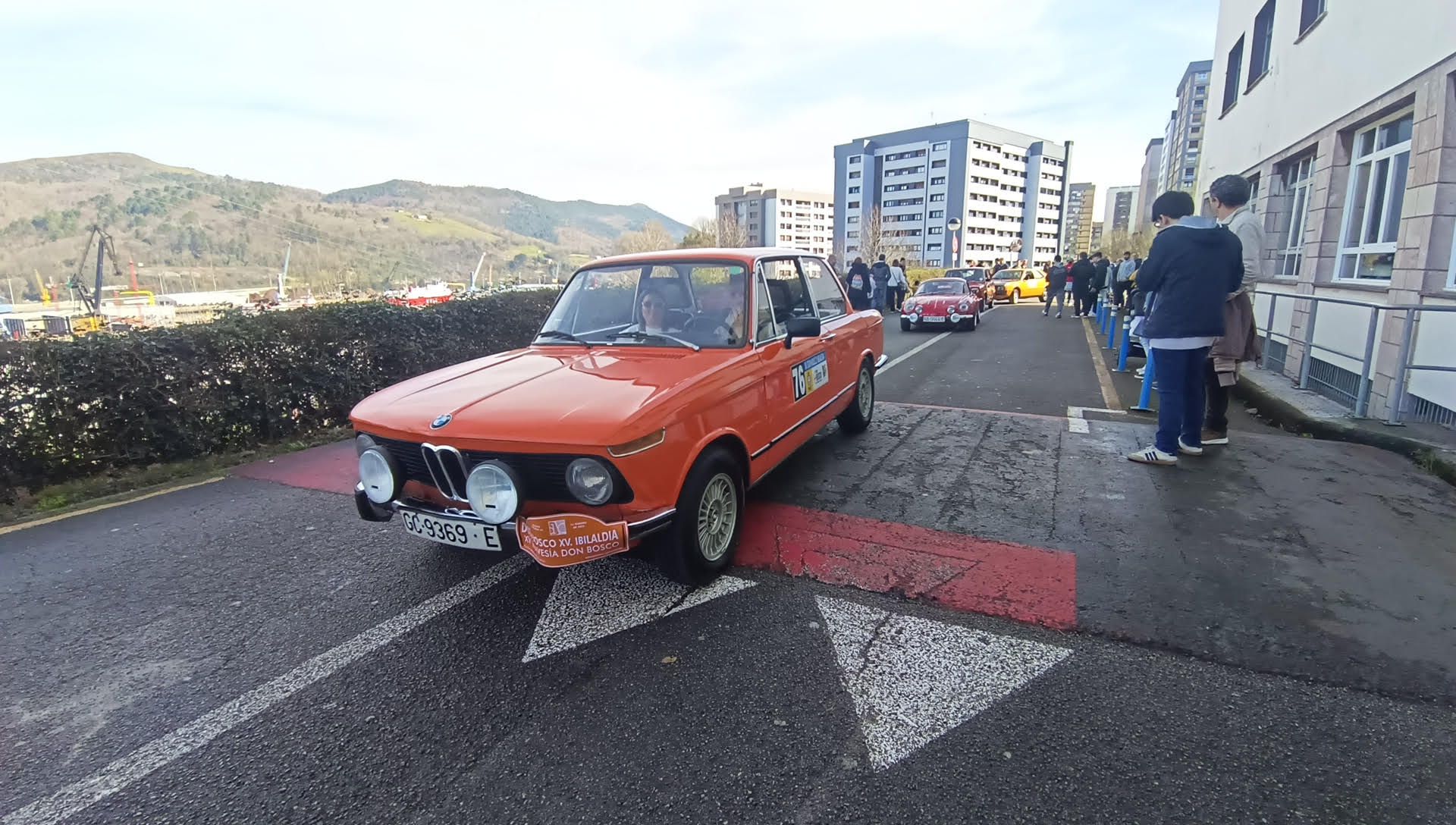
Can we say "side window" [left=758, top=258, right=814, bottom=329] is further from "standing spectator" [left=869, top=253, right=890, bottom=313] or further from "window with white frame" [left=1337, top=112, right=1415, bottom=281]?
"standing spectator" [left=869, top=253, right=890, bottom=313]

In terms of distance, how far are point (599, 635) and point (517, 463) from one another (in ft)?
2.93

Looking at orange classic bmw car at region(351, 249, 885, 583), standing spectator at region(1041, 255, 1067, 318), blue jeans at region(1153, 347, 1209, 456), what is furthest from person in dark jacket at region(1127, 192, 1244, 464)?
standing spectator at region(1041, 255, 1067, 318)

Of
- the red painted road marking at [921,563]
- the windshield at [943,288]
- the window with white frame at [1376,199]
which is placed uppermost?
the window with white frame at [1376,199]

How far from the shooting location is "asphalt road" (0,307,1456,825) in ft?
7.10

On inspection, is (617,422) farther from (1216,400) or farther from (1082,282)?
(1082,282)

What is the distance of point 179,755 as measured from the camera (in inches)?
94.7

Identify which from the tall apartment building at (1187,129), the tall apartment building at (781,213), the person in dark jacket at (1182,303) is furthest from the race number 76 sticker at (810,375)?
the tall apartment building at (781,213)

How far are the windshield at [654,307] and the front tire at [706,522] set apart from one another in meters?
0.89

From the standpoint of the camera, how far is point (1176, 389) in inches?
206

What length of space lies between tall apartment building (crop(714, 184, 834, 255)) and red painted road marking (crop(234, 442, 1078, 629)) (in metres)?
144

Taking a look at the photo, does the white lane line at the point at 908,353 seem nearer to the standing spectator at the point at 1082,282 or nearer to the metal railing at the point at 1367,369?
the metal railing at the point at 1367,369

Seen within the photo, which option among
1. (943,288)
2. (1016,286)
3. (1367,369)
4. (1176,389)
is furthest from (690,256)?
(1016,286)

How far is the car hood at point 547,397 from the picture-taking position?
2.97 metres

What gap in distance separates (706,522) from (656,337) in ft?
4.40
